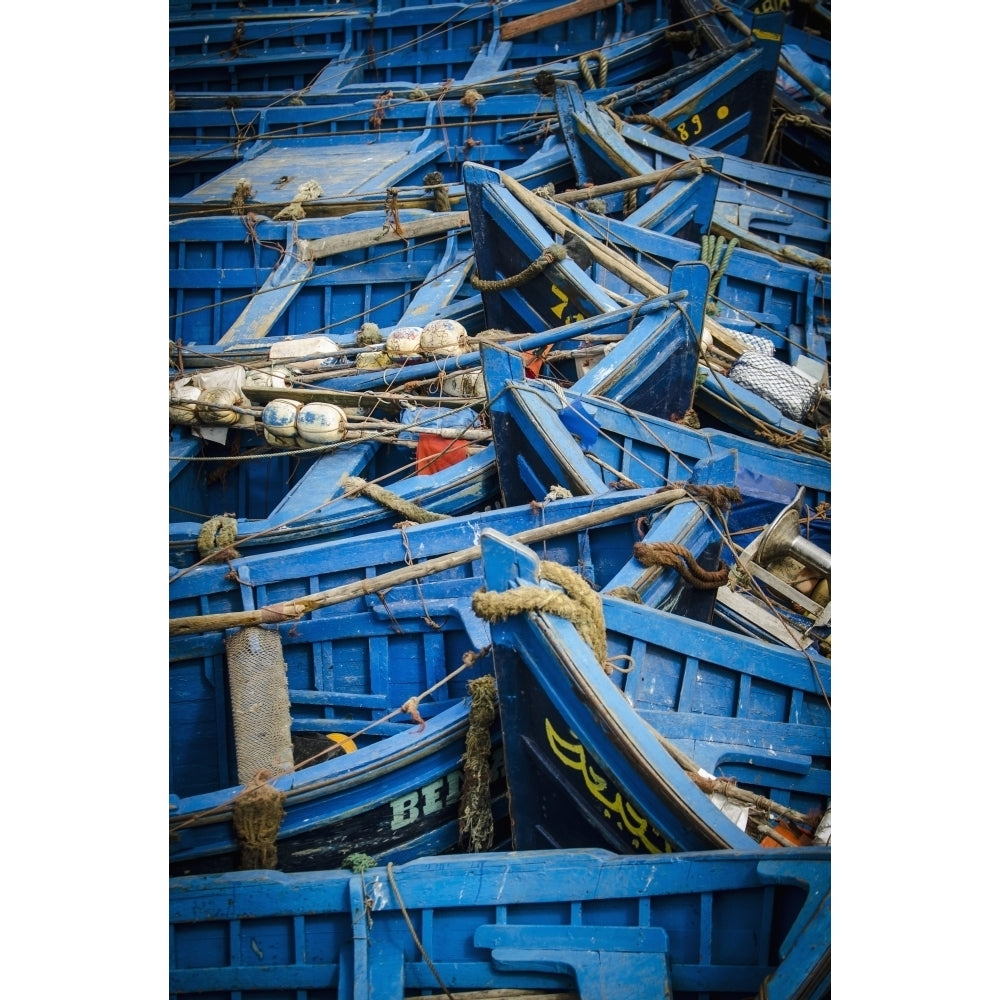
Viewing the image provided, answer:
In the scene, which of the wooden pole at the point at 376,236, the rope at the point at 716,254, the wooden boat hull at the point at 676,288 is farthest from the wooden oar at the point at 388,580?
the wooden pole at the point at 376,236

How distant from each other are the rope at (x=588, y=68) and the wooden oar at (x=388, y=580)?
5.30m

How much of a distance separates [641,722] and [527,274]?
334 cm

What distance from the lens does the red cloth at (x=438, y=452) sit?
5500mm

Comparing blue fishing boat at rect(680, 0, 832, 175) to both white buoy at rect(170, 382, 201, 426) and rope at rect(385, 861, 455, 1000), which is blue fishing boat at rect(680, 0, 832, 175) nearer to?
white buoy at rect(170, 382, 201, 426)

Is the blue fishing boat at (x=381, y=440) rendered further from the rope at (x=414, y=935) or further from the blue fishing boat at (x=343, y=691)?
the rope at (x=414, y=935)

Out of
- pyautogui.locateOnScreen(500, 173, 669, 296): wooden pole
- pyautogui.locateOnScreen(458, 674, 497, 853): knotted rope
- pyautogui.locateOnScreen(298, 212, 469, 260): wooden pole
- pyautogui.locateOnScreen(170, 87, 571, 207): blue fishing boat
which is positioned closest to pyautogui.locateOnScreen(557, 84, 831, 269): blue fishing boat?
pyautogui.locateOnScreen(170, 87, 571, 207): blue fishing boat

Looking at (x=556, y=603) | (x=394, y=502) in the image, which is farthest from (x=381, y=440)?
(x=556, y=603)

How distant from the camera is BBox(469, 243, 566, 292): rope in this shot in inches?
232

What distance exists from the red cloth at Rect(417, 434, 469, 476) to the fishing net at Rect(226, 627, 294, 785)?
1551mm

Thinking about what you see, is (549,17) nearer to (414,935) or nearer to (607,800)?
(607,800)

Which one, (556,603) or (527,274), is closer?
(556,603)

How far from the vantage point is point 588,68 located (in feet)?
28.7

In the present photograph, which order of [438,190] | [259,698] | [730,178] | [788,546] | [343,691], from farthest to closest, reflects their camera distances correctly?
[730,178] → [438,190] → [788,546] → [343,691] → [259,698]
